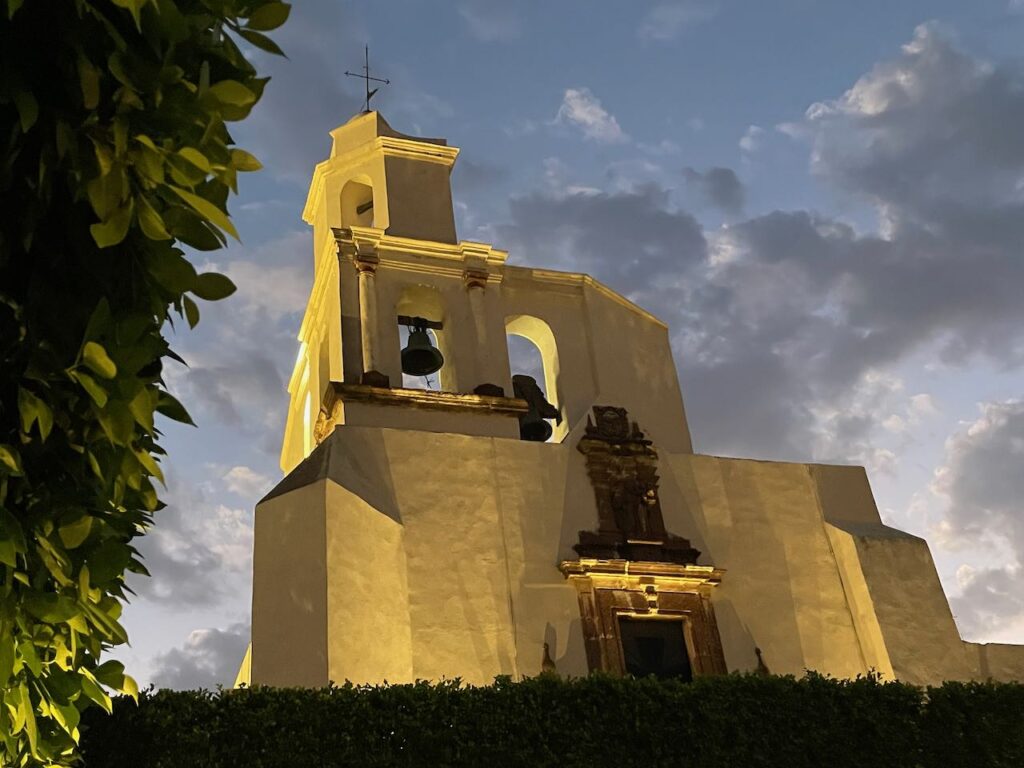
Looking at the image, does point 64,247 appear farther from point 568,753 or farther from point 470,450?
point 470,450

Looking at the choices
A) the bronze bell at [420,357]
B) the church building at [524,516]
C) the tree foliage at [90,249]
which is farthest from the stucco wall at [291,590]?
the tree foliage at [90,249]

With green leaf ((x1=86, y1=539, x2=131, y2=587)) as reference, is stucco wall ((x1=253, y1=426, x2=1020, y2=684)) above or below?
above

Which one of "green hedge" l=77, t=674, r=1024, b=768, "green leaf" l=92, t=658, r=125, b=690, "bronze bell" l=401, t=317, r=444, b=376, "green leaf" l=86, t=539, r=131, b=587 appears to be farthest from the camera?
"bronze bell" l=401, t=317, r=444, b=376

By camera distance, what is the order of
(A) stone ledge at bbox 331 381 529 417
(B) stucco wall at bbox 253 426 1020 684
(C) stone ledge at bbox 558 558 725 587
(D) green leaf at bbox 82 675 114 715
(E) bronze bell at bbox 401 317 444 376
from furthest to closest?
(E) bronze bell at bbox 401 317 444 376, (A) stone ledge at bbox 331 381 529 417, (C) stone ledge at bbox 558 558 725 587, (B) stucco wall at bbox 253 426 1020 684, (D) green leaf at bbox 82 675 114 715

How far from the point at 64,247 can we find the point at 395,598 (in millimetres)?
9379

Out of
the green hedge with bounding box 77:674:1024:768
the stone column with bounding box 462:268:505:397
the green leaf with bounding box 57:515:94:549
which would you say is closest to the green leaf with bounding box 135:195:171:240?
the green leaf with bounding box 57:515:94:549

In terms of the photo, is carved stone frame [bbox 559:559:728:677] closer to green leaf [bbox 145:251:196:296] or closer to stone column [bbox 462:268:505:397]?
stone column [bbox 462:268:505:397]

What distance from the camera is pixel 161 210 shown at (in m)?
2.58

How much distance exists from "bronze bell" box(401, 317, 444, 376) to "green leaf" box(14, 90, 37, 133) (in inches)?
462

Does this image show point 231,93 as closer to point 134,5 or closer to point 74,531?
point 134,5

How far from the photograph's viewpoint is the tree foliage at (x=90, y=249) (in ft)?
8.12

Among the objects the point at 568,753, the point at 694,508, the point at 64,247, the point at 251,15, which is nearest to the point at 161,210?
the point at 64,247

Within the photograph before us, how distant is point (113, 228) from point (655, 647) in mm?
10839

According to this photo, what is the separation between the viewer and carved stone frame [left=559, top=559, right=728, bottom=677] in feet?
40.0
